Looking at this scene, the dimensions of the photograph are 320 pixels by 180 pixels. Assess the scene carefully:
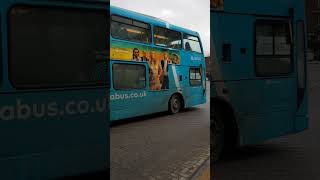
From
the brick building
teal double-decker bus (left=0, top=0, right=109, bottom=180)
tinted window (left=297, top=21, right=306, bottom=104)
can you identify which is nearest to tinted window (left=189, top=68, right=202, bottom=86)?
teal double-decker bus (left=0, top=0, right=109, bottom=180)

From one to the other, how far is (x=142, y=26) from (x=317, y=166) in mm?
1608

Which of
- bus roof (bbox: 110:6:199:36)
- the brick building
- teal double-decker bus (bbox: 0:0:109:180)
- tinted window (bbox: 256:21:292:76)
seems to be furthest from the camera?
tinted window (bbox: 256:21:292:76)

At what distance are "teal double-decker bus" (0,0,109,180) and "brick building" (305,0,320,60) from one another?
123 cm

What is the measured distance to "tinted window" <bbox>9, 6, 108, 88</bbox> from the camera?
1.63 meters

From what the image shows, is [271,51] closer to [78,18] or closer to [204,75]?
[204,75]

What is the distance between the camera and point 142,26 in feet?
4.58

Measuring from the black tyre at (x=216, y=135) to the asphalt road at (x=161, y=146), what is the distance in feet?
0.26

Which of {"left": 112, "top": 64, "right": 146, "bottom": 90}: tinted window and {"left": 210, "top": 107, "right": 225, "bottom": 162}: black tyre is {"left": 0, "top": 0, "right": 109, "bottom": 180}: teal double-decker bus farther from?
{"left": 210, "top": 107, "right": 225, "bottom": 162}: black tyre

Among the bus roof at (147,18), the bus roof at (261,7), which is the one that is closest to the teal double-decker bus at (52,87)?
the bus roof at (147,18)

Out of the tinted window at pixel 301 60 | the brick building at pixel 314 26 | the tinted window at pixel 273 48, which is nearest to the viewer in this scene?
the brick building at pixel 314 26

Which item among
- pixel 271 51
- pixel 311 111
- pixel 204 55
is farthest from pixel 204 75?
pixel 311 111

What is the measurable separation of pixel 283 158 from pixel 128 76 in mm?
1193

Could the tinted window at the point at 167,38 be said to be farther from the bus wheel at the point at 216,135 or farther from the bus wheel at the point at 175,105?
the bus wheel at the point at 216,135

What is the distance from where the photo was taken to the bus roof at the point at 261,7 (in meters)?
1.59
